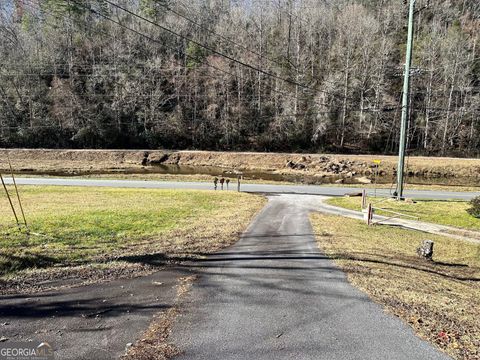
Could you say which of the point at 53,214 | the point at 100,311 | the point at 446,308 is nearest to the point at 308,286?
the point at 446,308

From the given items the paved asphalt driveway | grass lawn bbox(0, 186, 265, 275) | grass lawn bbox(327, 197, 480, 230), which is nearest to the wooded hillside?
grass lawn bbox(327, 197, 480, 230)

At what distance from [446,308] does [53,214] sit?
15.3 metres

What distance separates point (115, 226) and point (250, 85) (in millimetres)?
54322

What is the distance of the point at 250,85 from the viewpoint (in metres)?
63.9

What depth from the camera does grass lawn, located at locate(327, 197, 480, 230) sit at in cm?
1871

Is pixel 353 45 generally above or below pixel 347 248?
above

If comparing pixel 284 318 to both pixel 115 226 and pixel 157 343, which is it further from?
pixel 115 226

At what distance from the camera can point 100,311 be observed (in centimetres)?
584

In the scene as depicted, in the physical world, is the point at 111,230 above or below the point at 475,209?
below

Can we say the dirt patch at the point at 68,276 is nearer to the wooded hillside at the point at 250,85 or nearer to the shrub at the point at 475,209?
the shrub at the point at 475,209

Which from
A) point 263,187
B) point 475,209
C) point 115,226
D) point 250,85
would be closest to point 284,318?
point 115,226

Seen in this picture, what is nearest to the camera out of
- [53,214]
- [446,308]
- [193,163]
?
[446,308]

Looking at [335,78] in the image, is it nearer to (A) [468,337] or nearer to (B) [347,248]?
(B) [347,248]

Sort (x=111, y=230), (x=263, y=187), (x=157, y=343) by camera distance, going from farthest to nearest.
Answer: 1. (x=263, y=187)
2. (x=111, y=230)
3. (x=157, y=343)
